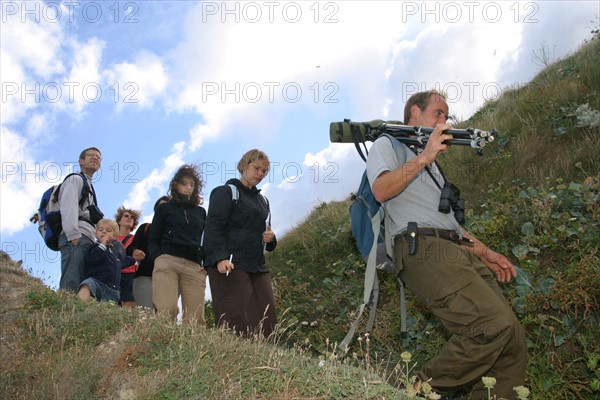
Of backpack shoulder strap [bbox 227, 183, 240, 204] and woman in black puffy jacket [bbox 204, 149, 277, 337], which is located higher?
backpack shoulder strap [bbox 227, 183, 240, 204]

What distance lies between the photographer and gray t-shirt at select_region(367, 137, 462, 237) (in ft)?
13.3

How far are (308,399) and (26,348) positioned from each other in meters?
2.46

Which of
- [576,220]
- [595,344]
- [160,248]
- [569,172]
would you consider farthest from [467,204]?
[160,248]

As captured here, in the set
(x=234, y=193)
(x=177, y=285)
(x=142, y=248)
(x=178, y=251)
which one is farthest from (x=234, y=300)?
(x=142, y=248)

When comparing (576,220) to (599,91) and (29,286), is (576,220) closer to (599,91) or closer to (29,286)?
(599,91)

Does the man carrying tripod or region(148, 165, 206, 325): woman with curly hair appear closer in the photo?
the man carrying tripod

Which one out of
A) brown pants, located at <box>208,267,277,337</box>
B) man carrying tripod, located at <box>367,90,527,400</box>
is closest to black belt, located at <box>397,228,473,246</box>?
man carrying tripod, located at <box>367,90,527,400</box>

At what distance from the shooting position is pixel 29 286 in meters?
6.32

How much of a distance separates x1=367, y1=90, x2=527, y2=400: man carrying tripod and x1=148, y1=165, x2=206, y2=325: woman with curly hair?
125 inches

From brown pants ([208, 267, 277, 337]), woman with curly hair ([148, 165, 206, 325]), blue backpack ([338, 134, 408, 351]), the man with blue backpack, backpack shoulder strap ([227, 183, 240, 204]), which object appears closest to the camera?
blue backpack ([338, 134, 408, 351])

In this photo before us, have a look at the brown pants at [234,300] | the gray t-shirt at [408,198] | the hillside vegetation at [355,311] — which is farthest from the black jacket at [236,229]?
the gray t-shirt at [408,198]

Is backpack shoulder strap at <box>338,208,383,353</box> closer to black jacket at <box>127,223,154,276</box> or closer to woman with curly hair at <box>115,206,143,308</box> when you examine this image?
woman with curly hair at <box>115,206,143,308</box>

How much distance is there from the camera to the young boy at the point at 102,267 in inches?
247

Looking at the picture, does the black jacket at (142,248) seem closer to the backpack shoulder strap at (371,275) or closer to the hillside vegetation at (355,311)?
the hillside vegetation at (355,311)
